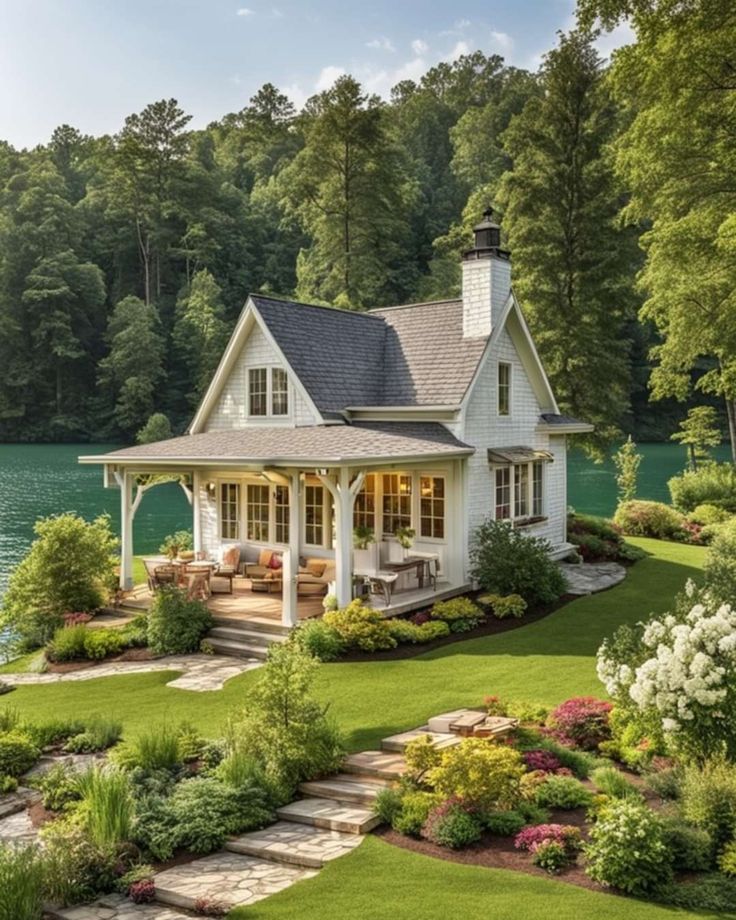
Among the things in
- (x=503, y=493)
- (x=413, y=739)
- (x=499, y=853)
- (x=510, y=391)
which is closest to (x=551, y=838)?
(x=499, y=853)

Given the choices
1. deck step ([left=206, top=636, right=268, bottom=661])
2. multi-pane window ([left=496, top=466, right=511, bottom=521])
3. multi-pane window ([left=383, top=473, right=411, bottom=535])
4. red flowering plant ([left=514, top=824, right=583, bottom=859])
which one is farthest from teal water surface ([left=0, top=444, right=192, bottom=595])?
red flowering plant ([left=514, top=824, right=583, bottom=859])

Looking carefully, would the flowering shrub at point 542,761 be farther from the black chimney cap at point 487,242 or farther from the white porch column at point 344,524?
the black chimney cap at point 487,242

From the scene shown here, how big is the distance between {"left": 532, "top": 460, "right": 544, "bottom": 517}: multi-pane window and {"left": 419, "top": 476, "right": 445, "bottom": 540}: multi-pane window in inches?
154

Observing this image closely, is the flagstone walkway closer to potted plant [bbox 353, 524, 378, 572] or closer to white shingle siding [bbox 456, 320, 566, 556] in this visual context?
potted plant [bbox 353, 524, 378, 572]

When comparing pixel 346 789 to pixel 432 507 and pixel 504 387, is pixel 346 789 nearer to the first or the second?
pixel 432 507

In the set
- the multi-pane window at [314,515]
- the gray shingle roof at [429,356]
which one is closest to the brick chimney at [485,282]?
the gray shingle roof at [429,356]

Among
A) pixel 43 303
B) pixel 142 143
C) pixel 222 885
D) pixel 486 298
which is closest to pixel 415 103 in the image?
pixel 142 143

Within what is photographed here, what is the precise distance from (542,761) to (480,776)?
4.45 feet

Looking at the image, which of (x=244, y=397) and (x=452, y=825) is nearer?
(x=452, y=825)

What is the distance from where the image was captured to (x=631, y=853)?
20.3ft

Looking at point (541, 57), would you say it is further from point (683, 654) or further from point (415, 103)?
point (415, 103)

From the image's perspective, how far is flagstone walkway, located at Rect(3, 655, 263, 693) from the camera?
13000mm

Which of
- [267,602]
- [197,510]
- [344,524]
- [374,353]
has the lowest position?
[267,602]

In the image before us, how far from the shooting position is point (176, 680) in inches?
510
